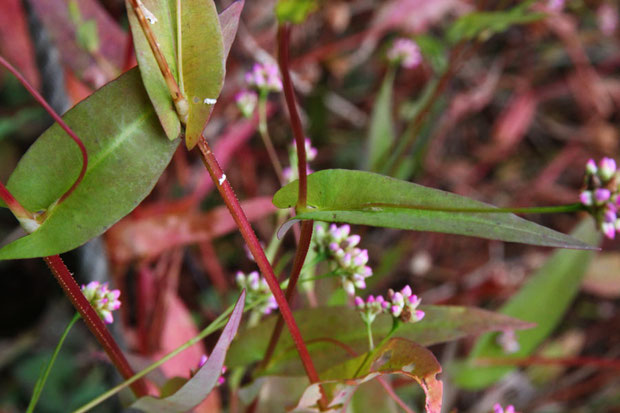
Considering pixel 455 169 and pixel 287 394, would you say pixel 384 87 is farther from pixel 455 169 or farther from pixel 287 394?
pixel 287 394

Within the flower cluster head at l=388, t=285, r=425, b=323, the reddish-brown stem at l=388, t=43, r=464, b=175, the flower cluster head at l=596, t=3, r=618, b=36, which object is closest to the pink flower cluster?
the flower cluster head at l=388, t=285, r=425, b=323

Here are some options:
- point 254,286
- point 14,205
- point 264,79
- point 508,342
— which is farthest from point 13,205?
point 508,342

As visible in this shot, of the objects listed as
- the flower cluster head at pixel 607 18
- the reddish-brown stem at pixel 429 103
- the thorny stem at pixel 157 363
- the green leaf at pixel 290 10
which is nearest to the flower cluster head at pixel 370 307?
the thorny stem at pixel 157 363

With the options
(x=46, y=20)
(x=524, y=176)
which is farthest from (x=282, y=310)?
(x=524, y=176)

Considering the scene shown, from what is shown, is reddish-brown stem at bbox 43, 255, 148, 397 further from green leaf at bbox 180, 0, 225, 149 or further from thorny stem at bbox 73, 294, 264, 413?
green leaf at bbox 180, 0, 225, 149

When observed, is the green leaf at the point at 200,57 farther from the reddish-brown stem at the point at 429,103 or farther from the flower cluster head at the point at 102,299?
the reddish-brown stem at the point at 429,103
